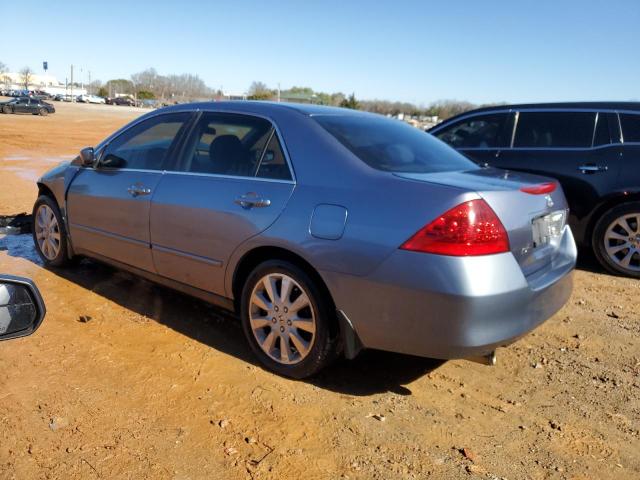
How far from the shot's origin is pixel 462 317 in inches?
108

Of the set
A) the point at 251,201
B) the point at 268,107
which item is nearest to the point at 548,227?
the point at 251,201

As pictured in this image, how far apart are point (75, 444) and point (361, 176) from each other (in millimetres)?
1981

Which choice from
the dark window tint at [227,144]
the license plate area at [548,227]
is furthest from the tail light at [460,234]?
the dark window tint at [227,144]

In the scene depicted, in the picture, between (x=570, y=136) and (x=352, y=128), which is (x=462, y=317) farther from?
(x=570, y=136)

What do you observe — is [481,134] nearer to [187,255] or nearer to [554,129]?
[554,129]

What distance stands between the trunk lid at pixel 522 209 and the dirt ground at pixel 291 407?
0.86 meters

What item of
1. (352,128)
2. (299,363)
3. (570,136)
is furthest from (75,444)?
(570,136)

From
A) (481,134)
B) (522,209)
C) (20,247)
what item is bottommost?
(20,247)

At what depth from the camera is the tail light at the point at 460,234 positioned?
2.74 meters

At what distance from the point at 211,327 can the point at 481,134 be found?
4.11 m

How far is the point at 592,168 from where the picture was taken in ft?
18.6

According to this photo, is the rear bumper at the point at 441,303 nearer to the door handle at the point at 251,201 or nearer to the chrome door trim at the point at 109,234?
the door handle at the point at 251,201

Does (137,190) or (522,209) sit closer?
(522,209)

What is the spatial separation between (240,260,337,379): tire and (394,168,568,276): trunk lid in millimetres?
844
